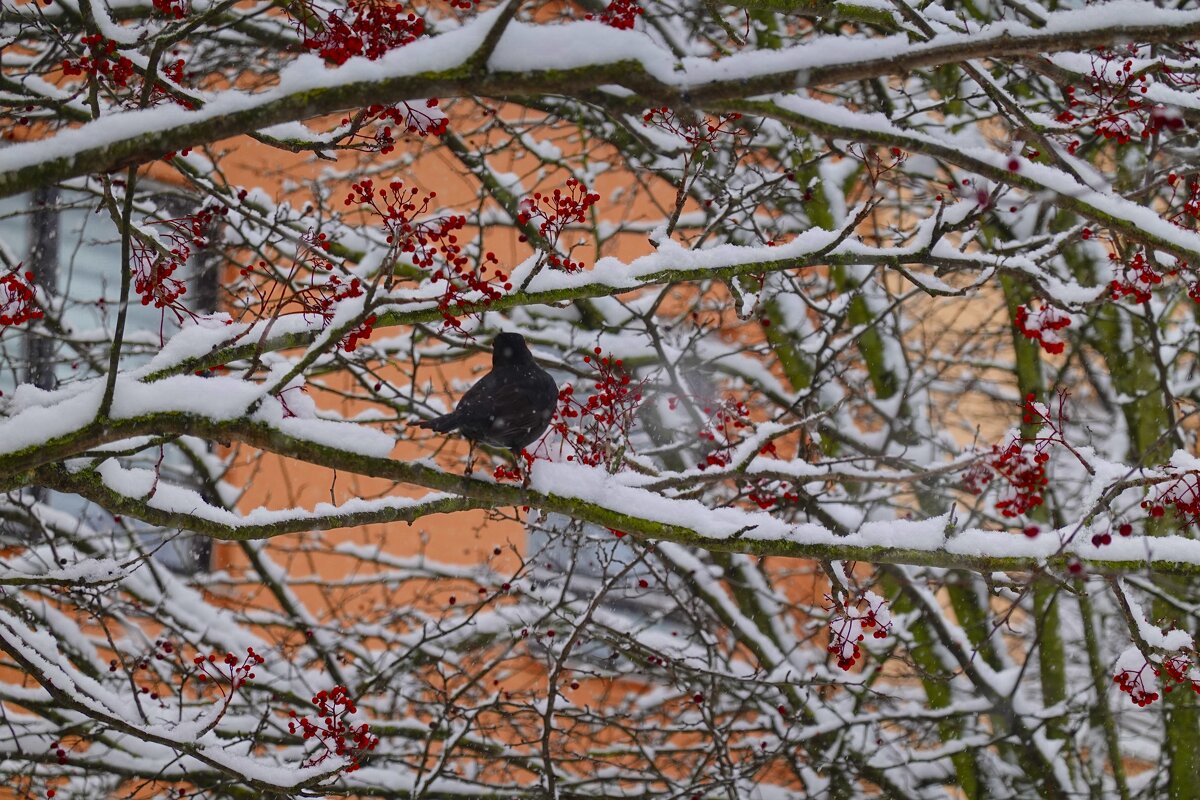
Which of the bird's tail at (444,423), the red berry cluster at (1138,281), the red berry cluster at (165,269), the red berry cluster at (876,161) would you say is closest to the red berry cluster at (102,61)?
the red berry cluster at (165,269)

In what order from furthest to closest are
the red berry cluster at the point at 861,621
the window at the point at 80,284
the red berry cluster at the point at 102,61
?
1. the window at the point at 80,284
2. the red berry cluster at the point at 861,621
3. the red berry cluster at the point at 102,61

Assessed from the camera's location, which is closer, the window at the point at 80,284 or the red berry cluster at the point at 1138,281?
the red berry cluster at the point at 1138,281

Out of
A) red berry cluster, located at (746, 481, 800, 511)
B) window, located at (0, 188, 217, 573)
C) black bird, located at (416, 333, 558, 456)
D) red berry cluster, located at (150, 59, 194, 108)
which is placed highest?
window, located at (0, 188, 217, 573)

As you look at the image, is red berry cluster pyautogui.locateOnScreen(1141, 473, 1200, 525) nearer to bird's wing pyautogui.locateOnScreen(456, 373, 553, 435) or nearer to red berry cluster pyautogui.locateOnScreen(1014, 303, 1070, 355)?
red berry cluster pyautogui.locateOnScreen(1014, 303, 1070, 355)

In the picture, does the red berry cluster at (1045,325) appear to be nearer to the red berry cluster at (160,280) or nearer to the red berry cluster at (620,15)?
the red berry cluster at (620,15)

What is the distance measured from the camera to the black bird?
120 inches

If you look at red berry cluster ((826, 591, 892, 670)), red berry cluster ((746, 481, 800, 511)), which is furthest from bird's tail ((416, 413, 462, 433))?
red berry cluster ((746, 481, 800, 511))

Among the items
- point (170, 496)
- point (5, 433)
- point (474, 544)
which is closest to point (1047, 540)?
point (170, 496)

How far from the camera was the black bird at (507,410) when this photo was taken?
3.04 metres

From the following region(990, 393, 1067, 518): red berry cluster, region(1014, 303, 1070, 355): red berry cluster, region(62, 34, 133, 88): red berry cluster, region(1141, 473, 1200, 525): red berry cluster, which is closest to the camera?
region(62, 34, 133, 88): red berry cluster

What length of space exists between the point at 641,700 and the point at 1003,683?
3.68 meters

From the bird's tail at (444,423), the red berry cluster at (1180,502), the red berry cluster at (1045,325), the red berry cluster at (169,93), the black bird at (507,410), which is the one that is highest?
the red berry cluster at (169,93)

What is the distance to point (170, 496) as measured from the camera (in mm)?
2748

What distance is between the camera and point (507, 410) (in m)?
3.12
